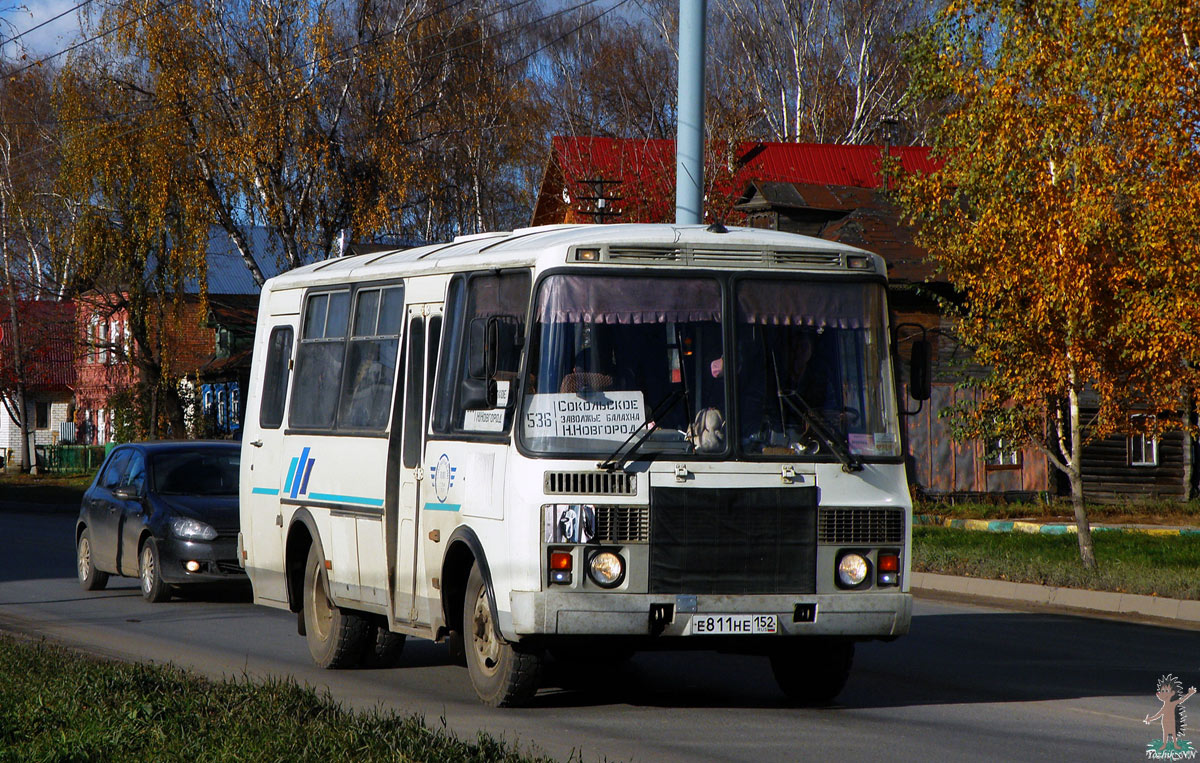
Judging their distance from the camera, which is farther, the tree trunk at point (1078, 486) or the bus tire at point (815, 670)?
the tree trunk at point (1078, 486)

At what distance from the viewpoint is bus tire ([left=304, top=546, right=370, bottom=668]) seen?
35.8ft

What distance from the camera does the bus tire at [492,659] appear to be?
8.84 metres

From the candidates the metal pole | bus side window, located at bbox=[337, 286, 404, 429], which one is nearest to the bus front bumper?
bus side window, located at bbox=[337, 286, 404, 429]

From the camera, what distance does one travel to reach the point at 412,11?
43438 mm

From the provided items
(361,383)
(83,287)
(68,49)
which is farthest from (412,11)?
(361,383)

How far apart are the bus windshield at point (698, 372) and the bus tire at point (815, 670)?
1313 millimetres

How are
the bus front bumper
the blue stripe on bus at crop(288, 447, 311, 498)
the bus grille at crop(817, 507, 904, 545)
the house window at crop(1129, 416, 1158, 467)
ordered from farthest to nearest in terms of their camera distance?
the house window at crop(1129, 416, 1158, 467), the blue stripe on bus at crop(288, 447, 311, 498), the bus grille at crop(817, 507, 904, 545), the bus front bumper

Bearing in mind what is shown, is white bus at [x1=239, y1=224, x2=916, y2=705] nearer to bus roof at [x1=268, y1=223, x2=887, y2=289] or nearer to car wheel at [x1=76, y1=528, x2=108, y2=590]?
bus roof at [x1=268, y1=223, x2=887, y2=289]

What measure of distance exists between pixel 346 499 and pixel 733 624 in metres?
3.31

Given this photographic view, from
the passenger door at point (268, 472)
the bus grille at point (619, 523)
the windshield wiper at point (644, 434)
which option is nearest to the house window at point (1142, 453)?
the passenger door at point (268, 472)

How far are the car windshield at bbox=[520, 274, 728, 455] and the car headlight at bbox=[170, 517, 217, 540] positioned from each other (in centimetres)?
768

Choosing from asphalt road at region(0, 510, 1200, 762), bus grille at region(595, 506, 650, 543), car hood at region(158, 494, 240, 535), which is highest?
bus grille at region(595, 506, 650, 543)

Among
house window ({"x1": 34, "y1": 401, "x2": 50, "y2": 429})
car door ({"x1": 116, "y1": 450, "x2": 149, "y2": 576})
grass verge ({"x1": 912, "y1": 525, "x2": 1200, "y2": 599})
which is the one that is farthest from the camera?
house window ({"x1": 34, "y1": 401, "x2": 50, "y2": 429})

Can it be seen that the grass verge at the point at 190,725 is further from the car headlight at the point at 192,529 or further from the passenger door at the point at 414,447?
the car headlight at the point at 192,529
